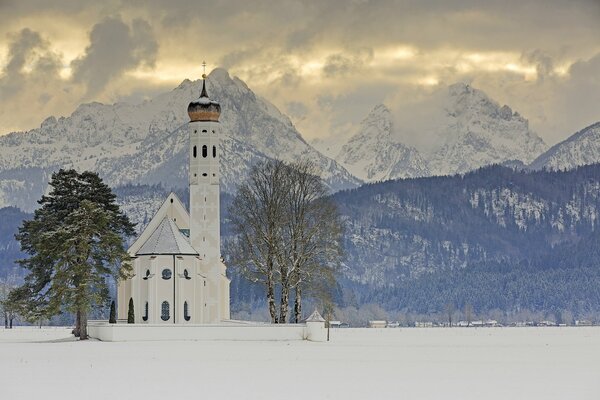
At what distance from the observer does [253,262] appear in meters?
101

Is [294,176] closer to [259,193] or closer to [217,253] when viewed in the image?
[259,193]

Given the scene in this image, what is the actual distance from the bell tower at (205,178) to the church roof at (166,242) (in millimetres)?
4834

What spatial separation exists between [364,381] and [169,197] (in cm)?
7372

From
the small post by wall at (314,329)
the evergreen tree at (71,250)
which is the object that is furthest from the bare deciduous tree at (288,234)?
the evergreen tree at (71,250)

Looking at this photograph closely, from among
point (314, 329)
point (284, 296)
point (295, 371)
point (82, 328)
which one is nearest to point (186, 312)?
point (284, 296)

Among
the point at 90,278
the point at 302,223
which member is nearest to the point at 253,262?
the point at 302,223

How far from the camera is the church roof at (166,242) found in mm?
113125

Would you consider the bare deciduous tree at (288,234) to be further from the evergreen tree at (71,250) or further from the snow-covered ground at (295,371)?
the snow-covered ground at (295,371)

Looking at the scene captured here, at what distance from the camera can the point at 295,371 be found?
6041 cm

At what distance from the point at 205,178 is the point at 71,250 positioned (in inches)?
1073

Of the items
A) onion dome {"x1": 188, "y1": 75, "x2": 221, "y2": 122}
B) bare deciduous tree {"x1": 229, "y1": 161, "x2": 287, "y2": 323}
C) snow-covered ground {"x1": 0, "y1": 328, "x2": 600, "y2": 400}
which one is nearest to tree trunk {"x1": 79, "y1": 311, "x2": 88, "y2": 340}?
snow-covered ground {"x1": 0, "y1": 328, "x2": 600, "y2": 400}

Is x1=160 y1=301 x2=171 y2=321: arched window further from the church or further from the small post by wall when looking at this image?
the small post by wall

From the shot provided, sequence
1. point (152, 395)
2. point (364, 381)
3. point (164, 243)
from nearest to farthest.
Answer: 1. point (152, 395)
2. point (364, 381)
3. point (164, 243)

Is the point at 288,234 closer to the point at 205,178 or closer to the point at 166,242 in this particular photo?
the point at 166,242
